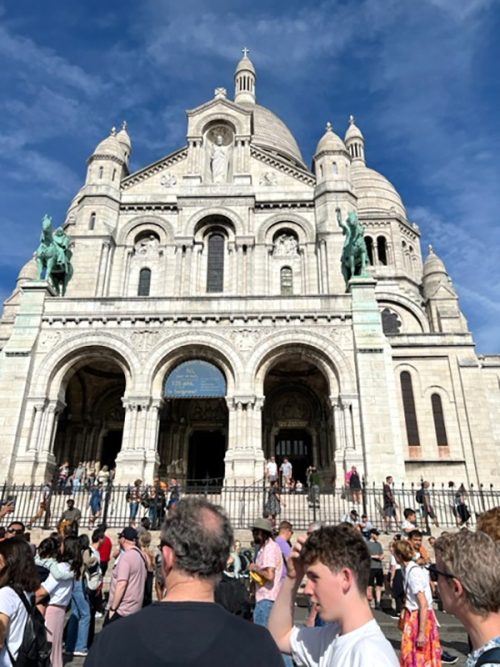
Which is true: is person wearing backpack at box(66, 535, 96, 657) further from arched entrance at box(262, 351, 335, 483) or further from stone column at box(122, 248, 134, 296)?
stone column at box(122, 248, 134, 296)

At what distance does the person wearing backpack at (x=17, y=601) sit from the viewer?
318cm

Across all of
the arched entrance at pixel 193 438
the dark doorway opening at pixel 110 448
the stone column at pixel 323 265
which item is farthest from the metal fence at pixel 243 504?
the stone column at pixel 323 265

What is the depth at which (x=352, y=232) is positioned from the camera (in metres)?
A: 20.5

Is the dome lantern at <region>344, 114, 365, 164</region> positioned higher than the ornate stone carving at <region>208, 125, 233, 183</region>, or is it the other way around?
the dome lantern at <region>344, 114, 365, 164</region>

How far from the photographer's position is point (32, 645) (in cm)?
330

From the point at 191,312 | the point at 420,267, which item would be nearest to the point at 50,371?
the point at 191,312

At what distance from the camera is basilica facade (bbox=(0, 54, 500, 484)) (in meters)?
17.3

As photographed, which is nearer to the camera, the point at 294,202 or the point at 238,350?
the point at 238,350

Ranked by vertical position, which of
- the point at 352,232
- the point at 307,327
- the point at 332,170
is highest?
the point at 332,170

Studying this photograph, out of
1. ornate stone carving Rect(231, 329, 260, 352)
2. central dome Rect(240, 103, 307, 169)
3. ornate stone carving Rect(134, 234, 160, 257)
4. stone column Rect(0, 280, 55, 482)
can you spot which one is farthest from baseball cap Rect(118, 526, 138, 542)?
central dome Rect(240, 103, 307, 169)

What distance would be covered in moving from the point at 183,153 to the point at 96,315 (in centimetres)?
1331

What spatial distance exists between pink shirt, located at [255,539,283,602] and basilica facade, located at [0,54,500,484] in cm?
1128

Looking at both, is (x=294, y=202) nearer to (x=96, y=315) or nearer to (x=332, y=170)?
(x=332, y=170)

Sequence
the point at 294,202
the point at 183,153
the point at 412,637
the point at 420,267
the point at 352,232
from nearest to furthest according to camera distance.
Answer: the point at 412,637
the point at 352,232
the point at 294,202
the point at 183,153
the point at 420,267
